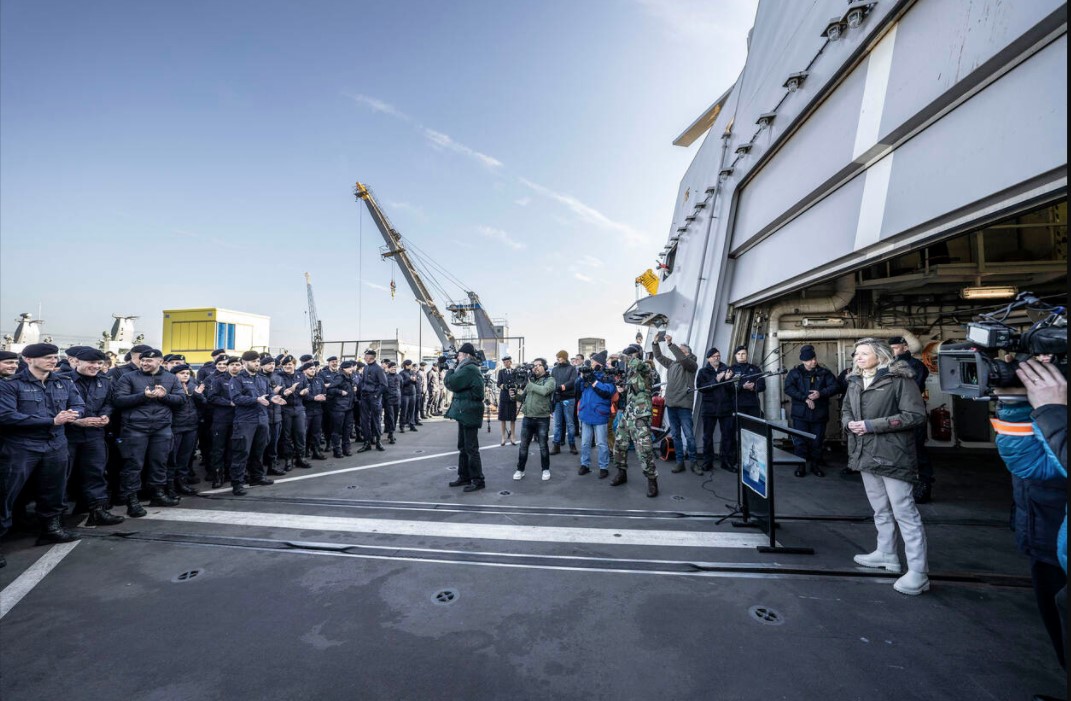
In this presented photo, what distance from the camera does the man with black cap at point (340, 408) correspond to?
7.32 m

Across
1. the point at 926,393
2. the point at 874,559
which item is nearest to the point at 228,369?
the point at 874,559

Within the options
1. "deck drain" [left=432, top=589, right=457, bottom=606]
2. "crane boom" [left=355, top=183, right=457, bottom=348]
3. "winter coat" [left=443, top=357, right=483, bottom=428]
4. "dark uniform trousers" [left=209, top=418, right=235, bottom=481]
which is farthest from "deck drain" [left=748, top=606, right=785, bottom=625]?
"crane boom" [left=355, top=183, right=457, bottom=348]

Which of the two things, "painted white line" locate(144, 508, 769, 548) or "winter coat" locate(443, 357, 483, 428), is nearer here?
"painted white line" locate(144, 508, 769, 548)

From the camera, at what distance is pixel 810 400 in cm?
581

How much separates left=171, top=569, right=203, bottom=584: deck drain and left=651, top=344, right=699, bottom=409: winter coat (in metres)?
5.47

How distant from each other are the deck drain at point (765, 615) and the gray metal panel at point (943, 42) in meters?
3.53

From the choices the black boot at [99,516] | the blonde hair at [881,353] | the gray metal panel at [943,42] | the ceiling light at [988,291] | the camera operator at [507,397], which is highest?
the gray metal panel at [943,42]

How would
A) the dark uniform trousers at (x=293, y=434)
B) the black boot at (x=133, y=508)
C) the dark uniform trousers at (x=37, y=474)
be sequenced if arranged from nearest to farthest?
the dark uniform trousers at (x=37, y=474), the black boot at (x=133, y=508), the dark uniform trousers at (x=293, y=434)

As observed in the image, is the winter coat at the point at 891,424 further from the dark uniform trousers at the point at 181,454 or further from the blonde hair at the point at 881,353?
the dark uniform trousers at the point at 181,454

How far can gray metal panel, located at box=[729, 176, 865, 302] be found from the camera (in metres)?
3.99

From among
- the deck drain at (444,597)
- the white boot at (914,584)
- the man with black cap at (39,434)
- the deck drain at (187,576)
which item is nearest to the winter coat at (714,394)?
the white boot at (914,584)

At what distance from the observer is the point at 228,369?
17.9ft

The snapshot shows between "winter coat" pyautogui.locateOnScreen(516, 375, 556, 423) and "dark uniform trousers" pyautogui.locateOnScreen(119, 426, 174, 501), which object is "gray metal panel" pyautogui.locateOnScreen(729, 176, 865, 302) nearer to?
"winter coat" pyautogui.locateOnScreen(516, 375, 556, 423)

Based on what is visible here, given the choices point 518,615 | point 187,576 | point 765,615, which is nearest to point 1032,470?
point 765,615
